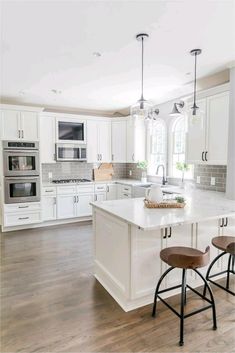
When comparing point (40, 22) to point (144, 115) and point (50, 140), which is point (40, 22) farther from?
point (50, 140)

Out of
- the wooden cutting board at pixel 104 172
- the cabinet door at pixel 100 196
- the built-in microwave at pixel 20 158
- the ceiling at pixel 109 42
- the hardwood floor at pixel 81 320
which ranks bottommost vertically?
the hardwood floor at pixel 81 320

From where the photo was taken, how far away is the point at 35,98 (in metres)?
4.89

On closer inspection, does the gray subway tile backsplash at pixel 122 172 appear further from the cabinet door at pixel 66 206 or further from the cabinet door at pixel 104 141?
the cabinet door at pixel 66 206

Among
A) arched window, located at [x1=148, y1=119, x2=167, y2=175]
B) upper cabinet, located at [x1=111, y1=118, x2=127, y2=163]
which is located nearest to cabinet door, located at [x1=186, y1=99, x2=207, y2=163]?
arched window, located at [x1=148, y1=119, x2=167, y2=175]

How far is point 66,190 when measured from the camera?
5.11 m

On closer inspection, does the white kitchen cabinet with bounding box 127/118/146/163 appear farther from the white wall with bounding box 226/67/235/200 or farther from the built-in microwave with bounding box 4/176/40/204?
the white wall with bounding box 226/67/235/200

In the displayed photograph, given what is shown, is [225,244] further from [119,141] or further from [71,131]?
[71,131]

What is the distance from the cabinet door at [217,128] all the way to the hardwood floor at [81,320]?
1710mm

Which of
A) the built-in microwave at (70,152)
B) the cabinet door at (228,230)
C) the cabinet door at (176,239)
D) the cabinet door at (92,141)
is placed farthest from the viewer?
the cabinet door at (92,141)

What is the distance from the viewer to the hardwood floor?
6.01 feet

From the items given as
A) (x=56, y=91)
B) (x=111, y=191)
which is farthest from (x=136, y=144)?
(x=56, y=91)

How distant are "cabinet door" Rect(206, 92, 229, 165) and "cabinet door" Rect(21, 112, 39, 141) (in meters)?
3.23

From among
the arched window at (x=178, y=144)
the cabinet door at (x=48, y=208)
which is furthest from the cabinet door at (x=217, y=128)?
the cabinet door at (x=48, y=208)

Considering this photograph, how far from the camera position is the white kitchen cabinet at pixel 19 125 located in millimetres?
4496
